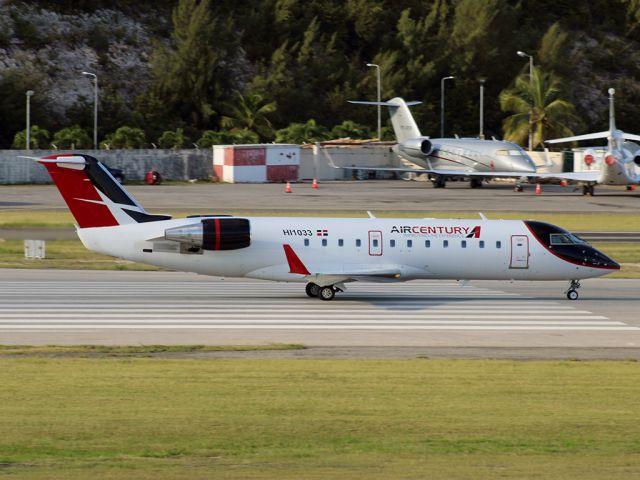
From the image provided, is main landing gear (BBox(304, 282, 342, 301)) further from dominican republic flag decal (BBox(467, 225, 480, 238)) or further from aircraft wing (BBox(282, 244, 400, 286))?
dominican republic flag decal (BBox(467, 225, 480, 238))

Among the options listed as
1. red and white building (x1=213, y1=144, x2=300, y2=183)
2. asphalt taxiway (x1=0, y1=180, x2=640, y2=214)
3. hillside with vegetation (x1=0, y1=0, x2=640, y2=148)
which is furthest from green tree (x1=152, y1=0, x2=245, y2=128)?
asphalt taxiway (x1=0, y1=180, x2=640, y2=214)

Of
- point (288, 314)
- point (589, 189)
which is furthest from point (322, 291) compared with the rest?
point (589, 189)

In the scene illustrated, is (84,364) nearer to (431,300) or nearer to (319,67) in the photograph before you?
(431,300)

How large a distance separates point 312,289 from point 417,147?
175 feet

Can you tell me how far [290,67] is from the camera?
115250 millimetres

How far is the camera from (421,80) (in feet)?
376

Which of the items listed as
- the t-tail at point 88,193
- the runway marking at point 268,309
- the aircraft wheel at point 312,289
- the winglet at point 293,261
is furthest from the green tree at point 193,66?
the winglet at point 293,261

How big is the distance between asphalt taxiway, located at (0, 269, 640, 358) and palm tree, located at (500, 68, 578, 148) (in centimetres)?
6414

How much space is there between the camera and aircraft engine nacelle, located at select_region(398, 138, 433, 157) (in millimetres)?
82312

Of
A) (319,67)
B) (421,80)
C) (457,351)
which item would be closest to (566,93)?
(421,80)

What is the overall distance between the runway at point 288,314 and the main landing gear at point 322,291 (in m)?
0.27

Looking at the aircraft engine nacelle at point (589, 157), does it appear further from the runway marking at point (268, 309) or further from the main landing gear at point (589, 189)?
the runway marking at point (268, 309)

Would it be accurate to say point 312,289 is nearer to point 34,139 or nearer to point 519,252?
point 519,252

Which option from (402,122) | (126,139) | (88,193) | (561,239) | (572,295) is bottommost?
(572,295)
